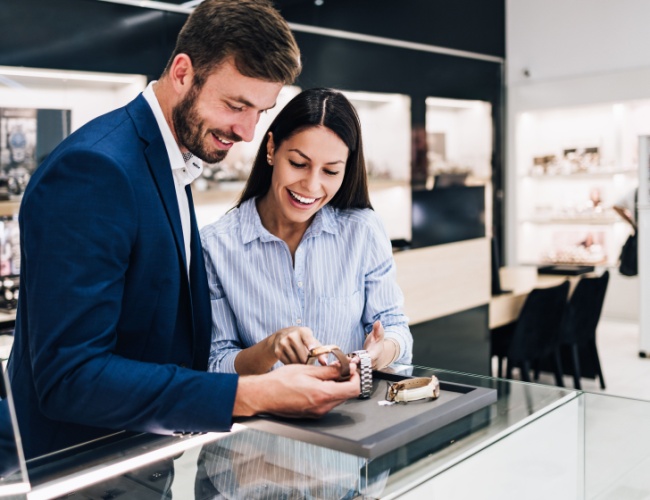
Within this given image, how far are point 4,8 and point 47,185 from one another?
10.9 ft

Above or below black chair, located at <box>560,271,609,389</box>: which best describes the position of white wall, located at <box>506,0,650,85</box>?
above

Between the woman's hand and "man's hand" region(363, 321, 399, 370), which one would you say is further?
"man's hand" region(363, 321, 399, 370)

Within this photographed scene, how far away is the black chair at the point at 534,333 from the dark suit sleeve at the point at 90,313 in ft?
12.2

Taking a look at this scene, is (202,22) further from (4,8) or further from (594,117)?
(594,117)

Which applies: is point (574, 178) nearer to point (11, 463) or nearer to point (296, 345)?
point (296, 345)

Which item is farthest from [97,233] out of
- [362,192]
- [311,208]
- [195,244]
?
[362,192]

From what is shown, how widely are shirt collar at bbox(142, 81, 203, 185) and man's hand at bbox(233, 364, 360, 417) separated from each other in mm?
404

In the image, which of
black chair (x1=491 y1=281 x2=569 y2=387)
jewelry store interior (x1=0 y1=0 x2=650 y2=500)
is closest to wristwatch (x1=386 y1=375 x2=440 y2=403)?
jewelry store interior (x1=0 y1=0 x2=650 y2=500)

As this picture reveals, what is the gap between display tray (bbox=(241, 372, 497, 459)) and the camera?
1.06m

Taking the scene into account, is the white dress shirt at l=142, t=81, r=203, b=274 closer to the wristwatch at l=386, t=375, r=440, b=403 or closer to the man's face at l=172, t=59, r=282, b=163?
the man's face at l=172, t=59, r=282, b=163

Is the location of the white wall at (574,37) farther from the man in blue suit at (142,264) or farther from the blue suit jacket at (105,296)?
the blue suit jacket at (105,296)

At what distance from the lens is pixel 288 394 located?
43.9 inches

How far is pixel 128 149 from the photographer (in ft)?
3.76

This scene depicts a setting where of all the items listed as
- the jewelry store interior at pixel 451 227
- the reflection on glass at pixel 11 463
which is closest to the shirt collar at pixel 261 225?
the jewelry store interior at pixel 451 227
